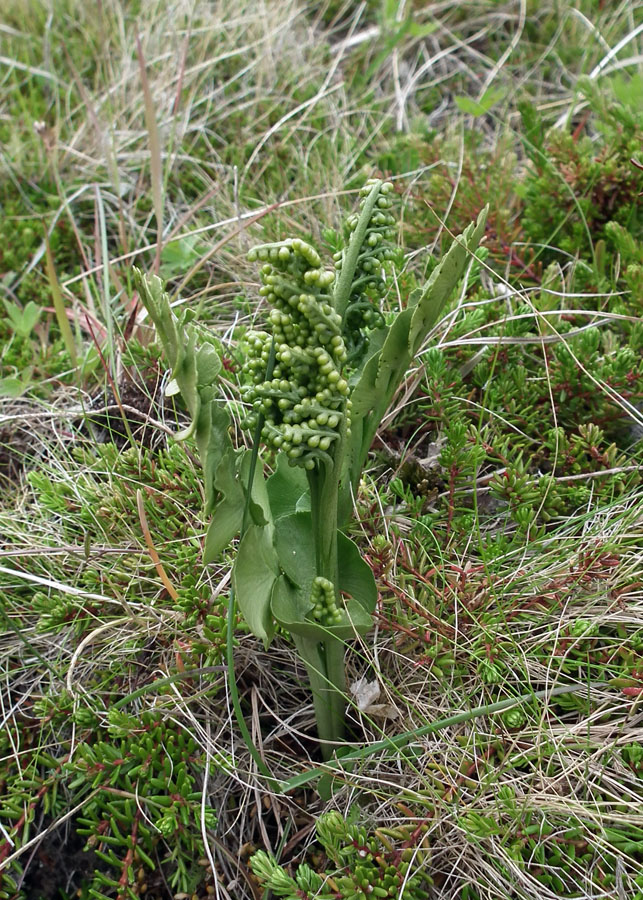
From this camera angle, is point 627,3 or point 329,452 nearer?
point 329,452

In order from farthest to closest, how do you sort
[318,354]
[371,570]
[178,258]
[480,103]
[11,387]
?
[480,103]
[178,258]
[11,387]
[371,570]
[318,354]

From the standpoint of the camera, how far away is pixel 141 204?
362 cm

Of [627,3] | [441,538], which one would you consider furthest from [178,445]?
[627,3]

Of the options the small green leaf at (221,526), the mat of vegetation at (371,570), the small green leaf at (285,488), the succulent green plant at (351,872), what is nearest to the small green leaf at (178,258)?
the mat of vegetation at (371,570)

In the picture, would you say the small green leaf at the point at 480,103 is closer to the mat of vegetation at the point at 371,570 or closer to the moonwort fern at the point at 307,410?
the mat of vegetation at the point at 371,570

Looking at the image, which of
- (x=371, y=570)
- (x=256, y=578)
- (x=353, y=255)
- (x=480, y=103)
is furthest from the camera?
(x=480, y=103)

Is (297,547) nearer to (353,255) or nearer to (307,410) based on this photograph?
(307,410)

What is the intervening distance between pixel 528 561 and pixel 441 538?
0.78 feet

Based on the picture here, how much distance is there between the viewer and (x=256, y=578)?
4.97 ft

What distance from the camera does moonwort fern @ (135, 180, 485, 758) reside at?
1.26 meters

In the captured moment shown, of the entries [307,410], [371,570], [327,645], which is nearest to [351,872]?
[327,645]

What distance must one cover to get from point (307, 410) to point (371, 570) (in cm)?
45

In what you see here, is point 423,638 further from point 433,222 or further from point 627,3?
point 627,3

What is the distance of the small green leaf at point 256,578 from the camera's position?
1.47 meters
